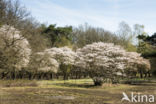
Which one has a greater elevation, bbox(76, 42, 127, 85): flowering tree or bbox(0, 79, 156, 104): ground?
bbox(76, 42, 127, 85): flowering tree

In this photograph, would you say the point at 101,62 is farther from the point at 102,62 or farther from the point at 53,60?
the point at 53,60

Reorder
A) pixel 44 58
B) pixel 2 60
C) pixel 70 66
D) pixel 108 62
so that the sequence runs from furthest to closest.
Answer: pixel 70 66 → pixel 44 58 → pixel 108 62 → pixel 2 60

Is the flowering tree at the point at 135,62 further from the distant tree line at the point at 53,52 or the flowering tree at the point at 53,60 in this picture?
the flowering tree at the point at 53,60

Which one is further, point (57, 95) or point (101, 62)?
point (101, 62)

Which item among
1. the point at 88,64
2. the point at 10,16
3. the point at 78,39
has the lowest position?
the point at 88,64

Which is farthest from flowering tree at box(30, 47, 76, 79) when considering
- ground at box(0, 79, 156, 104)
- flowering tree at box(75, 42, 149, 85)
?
ground at box(0, 79, 156, 104)

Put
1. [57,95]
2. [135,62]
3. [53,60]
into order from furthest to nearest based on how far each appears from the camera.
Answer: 1. [53,60]
2. [135,62]
3. [57,95]

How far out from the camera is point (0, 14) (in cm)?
1672

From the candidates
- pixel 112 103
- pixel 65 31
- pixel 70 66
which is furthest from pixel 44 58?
pixel 112 103

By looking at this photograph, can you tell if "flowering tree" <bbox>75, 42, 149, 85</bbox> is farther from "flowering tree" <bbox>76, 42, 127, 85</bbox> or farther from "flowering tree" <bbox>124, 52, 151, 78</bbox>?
"flowering tree" <bbox>124, 52, 151, 78</bbox>

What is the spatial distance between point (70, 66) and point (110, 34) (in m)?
20.3

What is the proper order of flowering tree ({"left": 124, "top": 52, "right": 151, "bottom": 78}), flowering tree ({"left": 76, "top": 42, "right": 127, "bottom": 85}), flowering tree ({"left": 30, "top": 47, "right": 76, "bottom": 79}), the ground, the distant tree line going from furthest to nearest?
flowering tree ({"left": 30, "top": 47, "right": 76, "bottom": 79}), flowering tree ({"left": 124, "top": 52, "right": 151, "bottom": 78}), flowering tree ({"left": 76, "top": 42, "right": 127, "bottom": 85}), the distant tree line, the ground

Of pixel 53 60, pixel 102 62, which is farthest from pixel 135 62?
pixel 53 60

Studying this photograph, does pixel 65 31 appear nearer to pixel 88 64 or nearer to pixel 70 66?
pixel 70 66
